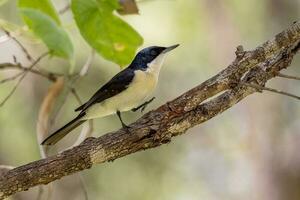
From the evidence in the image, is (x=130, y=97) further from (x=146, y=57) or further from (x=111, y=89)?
(x=146, y=57)

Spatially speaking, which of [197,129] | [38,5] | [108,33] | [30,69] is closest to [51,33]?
[38,5]

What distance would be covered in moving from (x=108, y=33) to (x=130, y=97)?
0.32 m

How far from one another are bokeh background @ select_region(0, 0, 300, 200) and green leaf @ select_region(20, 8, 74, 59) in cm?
284

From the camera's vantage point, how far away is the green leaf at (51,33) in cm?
254

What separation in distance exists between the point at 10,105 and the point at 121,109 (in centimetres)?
387

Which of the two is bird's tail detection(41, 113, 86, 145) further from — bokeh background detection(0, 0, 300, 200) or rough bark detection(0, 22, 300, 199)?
bokeh background detection(0, 0, 300, 200)

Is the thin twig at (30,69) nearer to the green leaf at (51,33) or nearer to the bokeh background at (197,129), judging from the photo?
the green leaf at (51,33)

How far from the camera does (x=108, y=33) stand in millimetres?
2812

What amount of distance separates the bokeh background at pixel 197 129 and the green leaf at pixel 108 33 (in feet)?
8.92

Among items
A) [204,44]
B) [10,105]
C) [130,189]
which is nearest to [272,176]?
[130,189]

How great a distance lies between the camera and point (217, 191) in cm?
767

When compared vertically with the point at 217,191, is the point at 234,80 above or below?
above

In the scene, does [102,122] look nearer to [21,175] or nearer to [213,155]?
[213,155]

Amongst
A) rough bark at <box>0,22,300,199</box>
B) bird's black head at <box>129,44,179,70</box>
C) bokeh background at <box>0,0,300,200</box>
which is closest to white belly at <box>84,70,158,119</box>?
bird's black head at <box>129,44,179,70</box>
